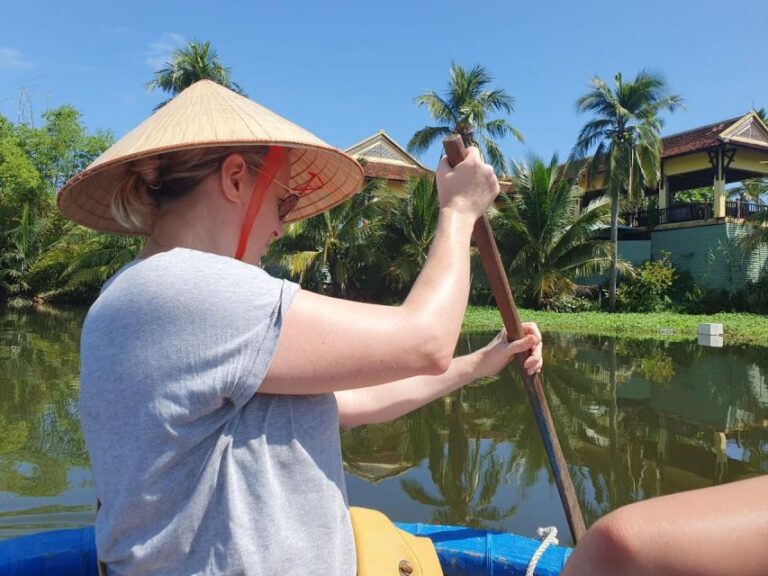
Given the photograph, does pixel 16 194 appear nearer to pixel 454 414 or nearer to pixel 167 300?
pixel 454 414

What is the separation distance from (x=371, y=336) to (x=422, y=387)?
67cm

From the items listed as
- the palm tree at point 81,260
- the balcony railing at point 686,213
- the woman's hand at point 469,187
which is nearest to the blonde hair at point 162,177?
the woman's hand at point 469,187

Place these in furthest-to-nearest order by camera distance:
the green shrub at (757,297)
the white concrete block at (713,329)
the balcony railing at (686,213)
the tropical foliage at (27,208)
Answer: the tropical foliage at (27,208), the balcony railing at (686,213), the green shrub at (757,297), the white concrete block at (713,329)

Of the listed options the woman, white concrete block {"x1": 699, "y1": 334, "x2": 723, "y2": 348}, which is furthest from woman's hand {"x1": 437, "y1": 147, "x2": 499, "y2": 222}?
white concrete block {"x1": 699, "y1": 334, "x2": 723, "y2": 348}

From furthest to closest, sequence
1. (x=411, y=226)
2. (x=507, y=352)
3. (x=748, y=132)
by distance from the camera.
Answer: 1. (x=748, y=132)
2. (x=411, y=226)
3. (x=507, y=352)

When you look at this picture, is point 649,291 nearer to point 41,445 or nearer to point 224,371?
point 41,445

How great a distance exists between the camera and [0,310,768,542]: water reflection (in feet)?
11.9

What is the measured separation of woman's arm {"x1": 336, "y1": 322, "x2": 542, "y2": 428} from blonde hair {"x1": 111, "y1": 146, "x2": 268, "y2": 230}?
51cm

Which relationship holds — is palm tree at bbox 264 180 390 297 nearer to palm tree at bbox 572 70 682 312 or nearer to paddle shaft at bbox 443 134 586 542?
palm tree at bbox 572 70 682 312

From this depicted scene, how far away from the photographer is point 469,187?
1.00m

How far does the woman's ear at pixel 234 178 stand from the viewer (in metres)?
0.88

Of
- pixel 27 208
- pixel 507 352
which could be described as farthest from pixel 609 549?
pixel 27 208

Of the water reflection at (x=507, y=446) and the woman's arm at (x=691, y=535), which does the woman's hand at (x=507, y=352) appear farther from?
the water reflection at (x=507, y=446)

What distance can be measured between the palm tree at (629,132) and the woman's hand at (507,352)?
15.1 meters
